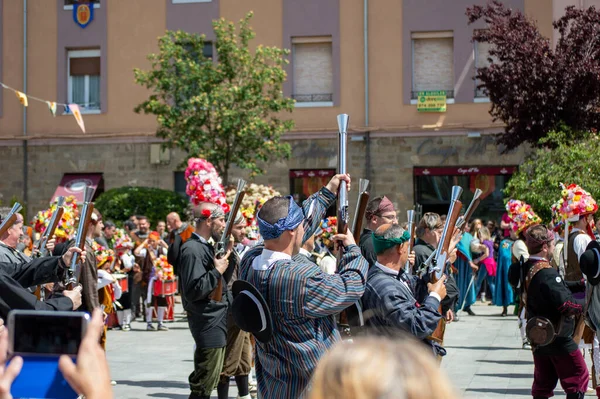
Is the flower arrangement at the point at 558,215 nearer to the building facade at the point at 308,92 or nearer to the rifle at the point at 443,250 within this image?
the rifle at the point at 443,250

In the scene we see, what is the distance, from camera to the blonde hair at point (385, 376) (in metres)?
1.96

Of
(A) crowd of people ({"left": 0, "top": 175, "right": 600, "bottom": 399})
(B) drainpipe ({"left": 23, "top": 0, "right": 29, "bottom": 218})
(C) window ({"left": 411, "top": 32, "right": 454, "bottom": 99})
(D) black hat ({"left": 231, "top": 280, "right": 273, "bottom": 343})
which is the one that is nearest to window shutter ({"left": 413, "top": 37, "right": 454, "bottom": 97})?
(C) window ({"left": 411, "top": 32, "right": 454, "bottom": 99})

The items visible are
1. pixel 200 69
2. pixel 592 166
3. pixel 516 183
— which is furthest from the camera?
pixel 200 69

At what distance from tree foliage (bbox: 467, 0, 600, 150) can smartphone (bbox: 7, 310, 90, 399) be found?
64.4ft

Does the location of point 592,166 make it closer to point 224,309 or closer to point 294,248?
point 224,309

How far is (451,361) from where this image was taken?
12.3 m

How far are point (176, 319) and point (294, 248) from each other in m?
13.5

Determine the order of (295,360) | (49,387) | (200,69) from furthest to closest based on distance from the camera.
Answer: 1. (200,69)
2. (295,360)
3. (49,387)

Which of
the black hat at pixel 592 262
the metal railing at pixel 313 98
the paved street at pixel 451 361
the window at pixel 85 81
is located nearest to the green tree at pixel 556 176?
the paved street at pixel 451 361

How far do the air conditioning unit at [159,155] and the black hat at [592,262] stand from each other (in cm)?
1962

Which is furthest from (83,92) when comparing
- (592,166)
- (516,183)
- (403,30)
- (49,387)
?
(49,387)

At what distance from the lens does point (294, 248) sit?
529cm

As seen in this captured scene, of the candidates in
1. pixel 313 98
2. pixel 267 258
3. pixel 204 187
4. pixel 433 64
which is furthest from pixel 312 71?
pixel 267 258

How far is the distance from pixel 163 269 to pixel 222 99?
7505mm
